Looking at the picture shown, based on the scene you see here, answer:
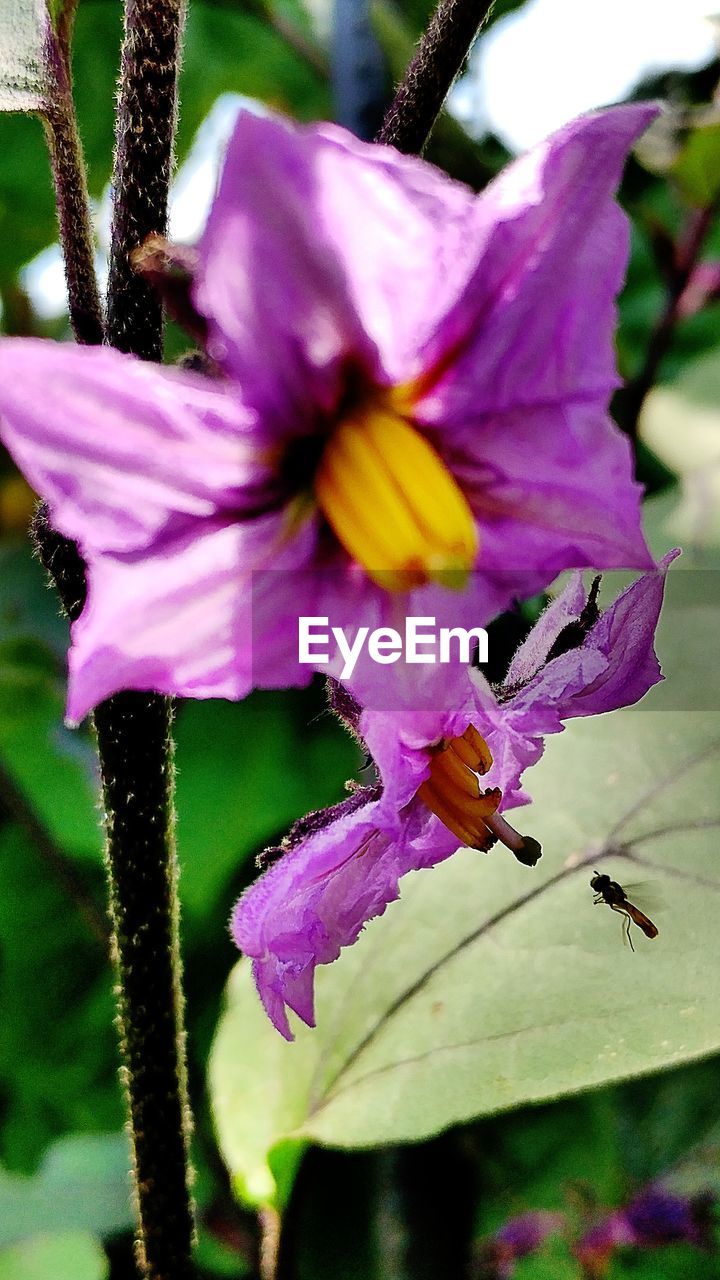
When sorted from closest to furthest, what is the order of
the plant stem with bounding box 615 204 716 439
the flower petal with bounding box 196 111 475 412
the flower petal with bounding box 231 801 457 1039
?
the flower petal with bounding box 196 111 475 412
the flower petal with bounding box 231 801 457 1039
the plant stem with bounding box 615 204 716 439

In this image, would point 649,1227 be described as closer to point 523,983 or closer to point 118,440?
point 523,983

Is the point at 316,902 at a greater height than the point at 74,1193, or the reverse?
the point at 316,902

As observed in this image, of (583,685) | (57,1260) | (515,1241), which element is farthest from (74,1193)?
(583,685)

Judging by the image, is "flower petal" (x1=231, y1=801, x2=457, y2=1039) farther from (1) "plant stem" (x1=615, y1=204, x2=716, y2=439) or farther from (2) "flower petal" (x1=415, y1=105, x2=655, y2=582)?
(1) "plant stem" (x1=615, y1=204, x2=716, y2=439)

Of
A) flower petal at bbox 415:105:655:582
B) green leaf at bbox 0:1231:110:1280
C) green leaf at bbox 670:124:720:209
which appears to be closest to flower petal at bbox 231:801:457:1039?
flower petal at bbox 415:105:655:582

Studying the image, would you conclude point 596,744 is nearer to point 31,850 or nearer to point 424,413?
point 424,413

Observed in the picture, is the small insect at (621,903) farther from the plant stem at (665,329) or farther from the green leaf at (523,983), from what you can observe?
the plant stem at (665,329)

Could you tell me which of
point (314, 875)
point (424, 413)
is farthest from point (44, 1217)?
point (424, 413)
